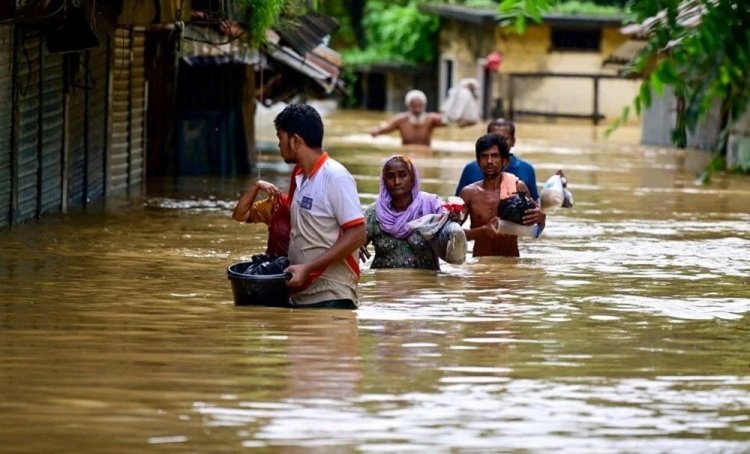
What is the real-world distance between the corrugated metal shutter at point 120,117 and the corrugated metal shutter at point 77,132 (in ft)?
4.43

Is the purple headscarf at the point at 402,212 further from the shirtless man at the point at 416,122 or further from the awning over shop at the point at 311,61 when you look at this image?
the shirtless man at the point at 416,122

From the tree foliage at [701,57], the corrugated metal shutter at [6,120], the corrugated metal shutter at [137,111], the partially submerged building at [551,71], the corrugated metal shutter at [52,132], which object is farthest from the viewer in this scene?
the partially submerged building at [551,71]

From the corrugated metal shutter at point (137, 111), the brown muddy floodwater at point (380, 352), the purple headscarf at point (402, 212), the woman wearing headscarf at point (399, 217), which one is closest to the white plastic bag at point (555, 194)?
the brown muddy floodwater at point (380, 352)

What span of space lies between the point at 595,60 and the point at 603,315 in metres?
38.9

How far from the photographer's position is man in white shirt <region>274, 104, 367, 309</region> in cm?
948

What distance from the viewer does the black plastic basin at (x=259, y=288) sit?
9.77m

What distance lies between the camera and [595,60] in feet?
162

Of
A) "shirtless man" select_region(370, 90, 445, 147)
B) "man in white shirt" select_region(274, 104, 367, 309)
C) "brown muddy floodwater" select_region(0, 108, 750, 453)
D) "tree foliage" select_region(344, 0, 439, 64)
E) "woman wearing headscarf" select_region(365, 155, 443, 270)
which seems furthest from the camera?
"tree foliage" select_region(344, 0, 439, 64)

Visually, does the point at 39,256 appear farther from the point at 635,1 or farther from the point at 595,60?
the point at 595,60

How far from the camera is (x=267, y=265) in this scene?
32.4 feet

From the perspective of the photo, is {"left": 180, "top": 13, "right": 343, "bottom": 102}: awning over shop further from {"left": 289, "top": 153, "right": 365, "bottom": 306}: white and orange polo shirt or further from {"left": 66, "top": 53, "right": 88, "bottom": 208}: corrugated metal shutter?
{"left": 289, "top": 153, "right": 365, "bottom": 306}: white and orange polo shirt

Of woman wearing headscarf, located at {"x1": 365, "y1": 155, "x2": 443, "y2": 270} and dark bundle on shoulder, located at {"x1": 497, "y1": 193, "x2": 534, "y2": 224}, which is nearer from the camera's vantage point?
woman wearing headscarf, located at {"x1": 365, "y1": 155, "x2": 443, "y2": 270}

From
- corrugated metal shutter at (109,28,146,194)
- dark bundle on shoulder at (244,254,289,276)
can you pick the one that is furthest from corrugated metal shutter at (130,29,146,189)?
dark bundle on shoulder at (244,254,289,276)

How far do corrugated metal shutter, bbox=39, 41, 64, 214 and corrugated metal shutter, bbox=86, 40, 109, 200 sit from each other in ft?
3.98
